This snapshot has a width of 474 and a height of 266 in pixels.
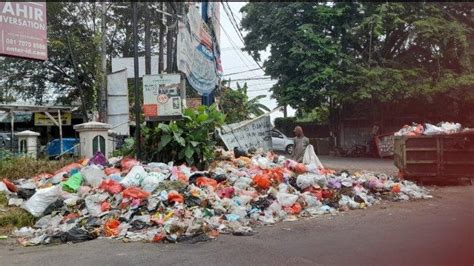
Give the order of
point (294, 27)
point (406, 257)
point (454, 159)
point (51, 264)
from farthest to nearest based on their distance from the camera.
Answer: point (454, 159) < point (51, 264) < point (406, 257) < point (294, 27)

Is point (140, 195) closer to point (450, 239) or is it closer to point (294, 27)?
point (450, 239)

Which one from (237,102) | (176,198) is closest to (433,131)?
(176,198)

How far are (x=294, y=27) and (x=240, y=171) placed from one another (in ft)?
20.6

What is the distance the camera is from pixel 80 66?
20141 millimetres

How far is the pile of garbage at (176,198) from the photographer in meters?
6.38

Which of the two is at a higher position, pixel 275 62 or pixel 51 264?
pixel 275 62

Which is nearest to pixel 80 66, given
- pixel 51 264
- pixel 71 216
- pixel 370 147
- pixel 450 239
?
pixel 370 147

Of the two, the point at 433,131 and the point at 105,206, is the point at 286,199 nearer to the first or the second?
the point at 105,206

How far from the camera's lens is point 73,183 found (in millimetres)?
8031

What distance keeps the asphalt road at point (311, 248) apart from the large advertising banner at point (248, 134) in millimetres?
5803

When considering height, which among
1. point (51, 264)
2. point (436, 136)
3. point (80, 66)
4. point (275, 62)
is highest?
point (80, 66)

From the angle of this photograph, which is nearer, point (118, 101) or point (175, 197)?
point (175, 197)

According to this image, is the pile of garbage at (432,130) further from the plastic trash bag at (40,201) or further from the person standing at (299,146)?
the plastic trash bag at (40,201)

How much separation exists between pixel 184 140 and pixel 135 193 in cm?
222
